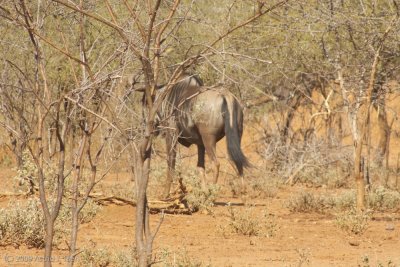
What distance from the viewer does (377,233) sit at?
1011 centimetres

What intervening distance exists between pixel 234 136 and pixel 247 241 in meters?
4.03

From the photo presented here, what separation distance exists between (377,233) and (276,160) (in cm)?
822

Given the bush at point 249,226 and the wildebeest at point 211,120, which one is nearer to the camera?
the bush at point 249,226

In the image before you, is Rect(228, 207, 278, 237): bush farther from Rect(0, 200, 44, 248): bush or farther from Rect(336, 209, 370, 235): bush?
Rect(0, 200, 44, 248): bush

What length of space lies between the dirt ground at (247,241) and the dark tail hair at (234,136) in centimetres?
78

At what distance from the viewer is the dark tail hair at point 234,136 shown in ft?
43.0

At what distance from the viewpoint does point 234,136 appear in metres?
13.2

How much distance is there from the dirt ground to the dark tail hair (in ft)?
2.55

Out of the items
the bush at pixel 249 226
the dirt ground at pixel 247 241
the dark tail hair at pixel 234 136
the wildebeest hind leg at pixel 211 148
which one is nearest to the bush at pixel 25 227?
the dirt ground at pixel 247 241

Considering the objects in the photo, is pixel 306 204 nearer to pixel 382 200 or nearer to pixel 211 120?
pixel 382 200

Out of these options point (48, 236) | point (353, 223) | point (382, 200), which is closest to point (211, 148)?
point (382, 200)

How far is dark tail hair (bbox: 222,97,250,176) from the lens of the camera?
13.1m

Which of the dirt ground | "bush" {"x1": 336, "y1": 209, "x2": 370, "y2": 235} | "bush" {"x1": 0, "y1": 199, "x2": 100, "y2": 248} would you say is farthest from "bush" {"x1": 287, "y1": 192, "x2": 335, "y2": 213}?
"bush" {"x1": 0, "y1": 199, "x2": 100, "y2": 248}

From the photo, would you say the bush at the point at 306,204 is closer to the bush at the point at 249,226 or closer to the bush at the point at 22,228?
the bush at the point at 249,226
